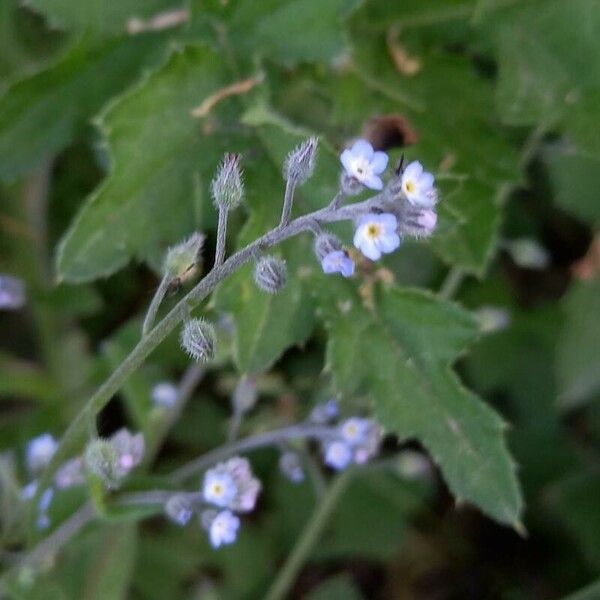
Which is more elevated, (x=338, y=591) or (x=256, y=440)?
(x=256, y=440)

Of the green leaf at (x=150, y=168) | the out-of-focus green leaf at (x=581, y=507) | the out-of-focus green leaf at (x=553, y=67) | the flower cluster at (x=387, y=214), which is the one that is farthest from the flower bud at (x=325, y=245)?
the out-of-focus green leaf at (x=581, y=507)

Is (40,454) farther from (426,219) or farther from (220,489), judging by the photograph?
(426,219)

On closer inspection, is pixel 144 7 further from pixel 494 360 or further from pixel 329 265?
pixel 494 360

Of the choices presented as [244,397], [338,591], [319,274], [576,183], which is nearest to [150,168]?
[319,274]

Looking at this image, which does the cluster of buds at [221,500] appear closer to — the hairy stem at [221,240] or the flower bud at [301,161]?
the hairy stem at [221,240]

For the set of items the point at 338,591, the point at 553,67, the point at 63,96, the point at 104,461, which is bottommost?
the point at 338,591

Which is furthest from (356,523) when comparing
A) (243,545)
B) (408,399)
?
(408,399)
